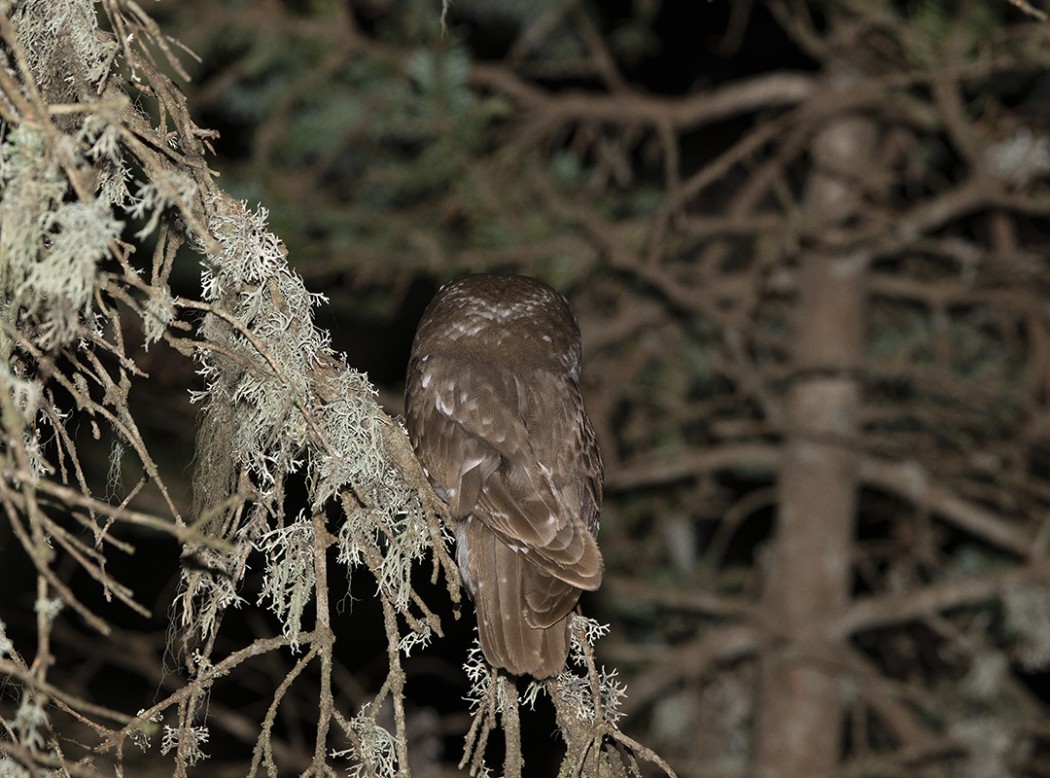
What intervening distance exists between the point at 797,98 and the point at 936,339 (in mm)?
1246

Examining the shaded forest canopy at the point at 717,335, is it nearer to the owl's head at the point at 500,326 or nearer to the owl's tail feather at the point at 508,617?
the owl's head at the point at 500,326

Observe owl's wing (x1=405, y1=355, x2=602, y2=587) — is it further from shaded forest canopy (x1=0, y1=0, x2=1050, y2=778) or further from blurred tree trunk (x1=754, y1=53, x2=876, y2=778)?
blurred tree trunk (x1=754, y1=53, x2=876, y2=778)

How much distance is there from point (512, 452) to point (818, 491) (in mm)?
2780

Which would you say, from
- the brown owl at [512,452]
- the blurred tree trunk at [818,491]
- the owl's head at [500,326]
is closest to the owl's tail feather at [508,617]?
the brown owl at [512,452]

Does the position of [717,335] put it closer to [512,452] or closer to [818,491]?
[818,491]

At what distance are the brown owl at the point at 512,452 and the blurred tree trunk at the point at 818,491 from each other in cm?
198

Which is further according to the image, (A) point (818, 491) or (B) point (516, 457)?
(A) point (818, 491)

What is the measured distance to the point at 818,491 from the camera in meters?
5.74

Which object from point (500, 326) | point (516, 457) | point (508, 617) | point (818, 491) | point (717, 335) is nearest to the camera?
point (508, 617)

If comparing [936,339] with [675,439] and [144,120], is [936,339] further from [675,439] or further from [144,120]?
[144,120]

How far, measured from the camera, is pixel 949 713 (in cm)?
575

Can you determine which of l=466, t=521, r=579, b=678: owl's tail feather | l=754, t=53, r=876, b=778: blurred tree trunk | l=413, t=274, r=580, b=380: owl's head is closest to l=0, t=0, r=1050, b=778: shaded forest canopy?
l=754, t=53, r=876, b=778: blurred tree trunk

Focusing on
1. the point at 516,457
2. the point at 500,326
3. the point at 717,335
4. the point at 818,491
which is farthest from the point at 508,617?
the point at 717,335

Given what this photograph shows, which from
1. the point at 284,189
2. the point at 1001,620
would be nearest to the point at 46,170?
the point at 284,189
